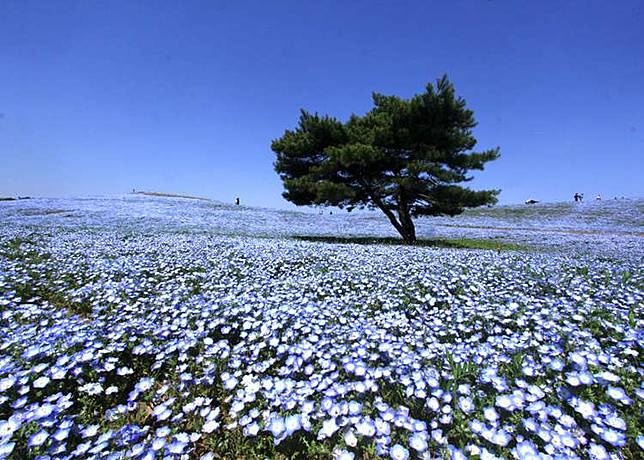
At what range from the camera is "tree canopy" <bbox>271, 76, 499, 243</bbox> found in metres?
13.3

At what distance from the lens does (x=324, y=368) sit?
2.81m

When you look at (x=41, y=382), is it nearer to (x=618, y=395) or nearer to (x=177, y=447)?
(x=177, y=447)

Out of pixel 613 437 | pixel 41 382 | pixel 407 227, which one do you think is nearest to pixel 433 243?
pixel 407 227

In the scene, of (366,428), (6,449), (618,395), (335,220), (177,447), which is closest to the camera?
(6,449)

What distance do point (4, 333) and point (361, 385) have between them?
13.0 ft

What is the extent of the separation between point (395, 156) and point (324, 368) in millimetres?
12767

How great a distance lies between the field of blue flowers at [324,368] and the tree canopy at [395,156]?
817 centimetres

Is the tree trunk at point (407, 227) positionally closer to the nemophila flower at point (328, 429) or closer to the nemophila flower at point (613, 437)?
the nemophila flower at point (613, 437)

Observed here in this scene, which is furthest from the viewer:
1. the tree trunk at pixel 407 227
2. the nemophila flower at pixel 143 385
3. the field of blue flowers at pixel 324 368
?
the tree trunk at pixel 407 227

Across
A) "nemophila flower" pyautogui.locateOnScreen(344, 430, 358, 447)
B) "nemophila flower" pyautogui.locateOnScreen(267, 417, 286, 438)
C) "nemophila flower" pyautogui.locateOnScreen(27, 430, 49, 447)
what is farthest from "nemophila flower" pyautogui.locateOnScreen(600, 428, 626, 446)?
"nemophila flower" pyautogui.locateOnScreen(27, 430, 49, 447)

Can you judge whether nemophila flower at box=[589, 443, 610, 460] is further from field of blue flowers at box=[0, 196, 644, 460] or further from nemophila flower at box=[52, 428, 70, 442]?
nemophila flower at box=[52, 428, 70, 442]

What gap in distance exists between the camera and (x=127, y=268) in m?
6.20

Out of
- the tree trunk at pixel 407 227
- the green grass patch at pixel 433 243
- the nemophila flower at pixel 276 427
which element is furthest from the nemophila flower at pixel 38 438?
the tree trunk at pixel 407 227

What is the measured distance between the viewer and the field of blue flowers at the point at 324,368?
82.4 inches
